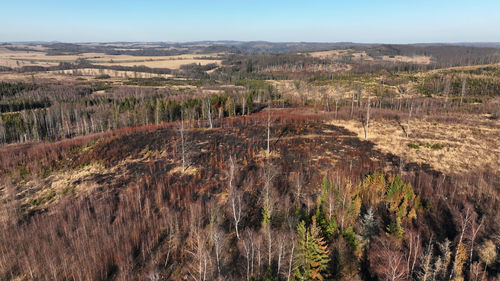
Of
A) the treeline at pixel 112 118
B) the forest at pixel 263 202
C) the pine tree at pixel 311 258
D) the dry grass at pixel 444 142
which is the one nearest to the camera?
the pine tree at pixel 311 258

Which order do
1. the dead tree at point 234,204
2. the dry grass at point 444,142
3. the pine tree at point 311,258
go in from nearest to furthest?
the pine tree at point 311,258 → the dead tree at point 234,204 → the dry grass at point 444,142

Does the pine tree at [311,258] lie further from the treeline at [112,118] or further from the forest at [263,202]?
the treeline at [112,118]

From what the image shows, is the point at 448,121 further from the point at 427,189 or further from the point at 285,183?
the point at 285,183

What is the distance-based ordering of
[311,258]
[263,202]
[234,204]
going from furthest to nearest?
[263,202] < [234,204] < [311,258]

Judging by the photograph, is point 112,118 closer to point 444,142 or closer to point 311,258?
point 311,258

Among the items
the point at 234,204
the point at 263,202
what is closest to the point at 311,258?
the point at 234,204

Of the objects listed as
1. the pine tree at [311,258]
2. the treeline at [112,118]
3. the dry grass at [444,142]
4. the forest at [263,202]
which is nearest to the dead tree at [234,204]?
the forest at [263,202]

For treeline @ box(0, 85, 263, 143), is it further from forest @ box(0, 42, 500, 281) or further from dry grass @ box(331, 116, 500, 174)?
dry grass @ box(331, 116, 500, 174)

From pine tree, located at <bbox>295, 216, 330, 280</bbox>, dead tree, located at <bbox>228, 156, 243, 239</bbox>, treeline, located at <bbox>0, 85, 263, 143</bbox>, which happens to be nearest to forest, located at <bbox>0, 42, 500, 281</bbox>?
pine tree, located at <bbox>295, 216, 330, 280</bbox>

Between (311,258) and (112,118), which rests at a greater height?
(112,118)
